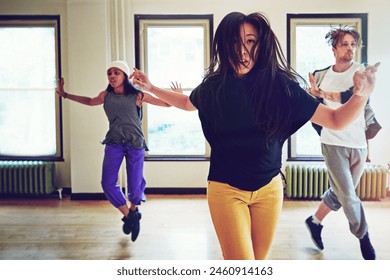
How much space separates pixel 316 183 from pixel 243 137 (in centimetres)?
191

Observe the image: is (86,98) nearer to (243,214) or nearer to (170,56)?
(170,56)

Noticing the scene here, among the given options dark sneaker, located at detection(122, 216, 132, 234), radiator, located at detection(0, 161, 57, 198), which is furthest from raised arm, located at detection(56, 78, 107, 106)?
dark sneaker, located at detection(122, 216, 132, 234)

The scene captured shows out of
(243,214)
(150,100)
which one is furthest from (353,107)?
(150,100)

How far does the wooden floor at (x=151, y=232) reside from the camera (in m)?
1.87

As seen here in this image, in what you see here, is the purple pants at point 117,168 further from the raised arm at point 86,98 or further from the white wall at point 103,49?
the white wall at point 103,49

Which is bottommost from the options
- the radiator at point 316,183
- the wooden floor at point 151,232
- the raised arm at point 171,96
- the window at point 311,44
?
the wooden floor at point 151,232

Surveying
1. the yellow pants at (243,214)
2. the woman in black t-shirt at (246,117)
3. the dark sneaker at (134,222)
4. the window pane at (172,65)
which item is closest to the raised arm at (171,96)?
the woman in black t-shirt at (246,117)

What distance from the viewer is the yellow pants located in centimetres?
107

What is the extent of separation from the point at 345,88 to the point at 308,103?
0.81 metres

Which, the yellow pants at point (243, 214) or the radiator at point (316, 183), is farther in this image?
the radiator at point (316, 183)

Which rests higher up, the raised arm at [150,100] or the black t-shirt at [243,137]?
the raised arm at [150,100]

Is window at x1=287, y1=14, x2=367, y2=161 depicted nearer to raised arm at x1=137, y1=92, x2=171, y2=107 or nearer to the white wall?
the white wall

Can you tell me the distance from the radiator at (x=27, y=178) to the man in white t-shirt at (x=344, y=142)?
5.61 ft
